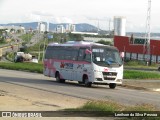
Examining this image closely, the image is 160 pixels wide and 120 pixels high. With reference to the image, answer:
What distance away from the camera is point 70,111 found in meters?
14.1

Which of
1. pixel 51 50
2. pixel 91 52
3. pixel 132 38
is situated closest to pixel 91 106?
pixel 91 52

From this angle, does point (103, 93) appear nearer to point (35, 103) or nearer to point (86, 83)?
point (86, 83)

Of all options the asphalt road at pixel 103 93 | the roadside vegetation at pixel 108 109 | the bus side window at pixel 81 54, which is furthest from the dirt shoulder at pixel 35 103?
the bus side window at pixel 81 54

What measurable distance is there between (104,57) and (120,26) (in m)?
128

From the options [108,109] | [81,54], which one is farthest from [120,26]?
[108,109]

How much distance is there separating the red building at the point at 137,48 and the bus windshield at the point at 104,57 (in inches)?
3109

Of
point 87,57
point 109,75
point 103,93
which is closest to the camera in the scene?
point 103,93

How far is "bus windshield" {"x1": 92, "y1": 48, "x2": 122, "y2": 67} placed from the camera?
29.2 m

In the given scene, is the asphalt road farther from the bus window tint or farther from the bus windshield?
the bus window tint

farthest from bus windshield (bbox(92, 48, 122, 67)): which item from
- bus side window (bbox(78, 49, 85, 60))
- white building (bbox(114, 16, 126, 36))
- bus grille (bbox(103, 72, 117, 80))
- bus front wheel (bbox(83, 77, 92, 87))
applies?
white building (bbox(114, 16, 126, 36))

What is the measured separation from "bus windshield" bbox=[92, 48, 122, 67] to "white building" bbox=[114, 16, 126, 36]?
124 m

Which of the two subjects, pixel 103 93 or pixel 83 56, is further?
pixel 83 56

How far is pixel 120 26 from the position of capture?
156 m

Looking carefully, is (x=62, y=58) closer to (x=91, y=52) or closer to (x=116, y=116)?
(x=91, y=52)
